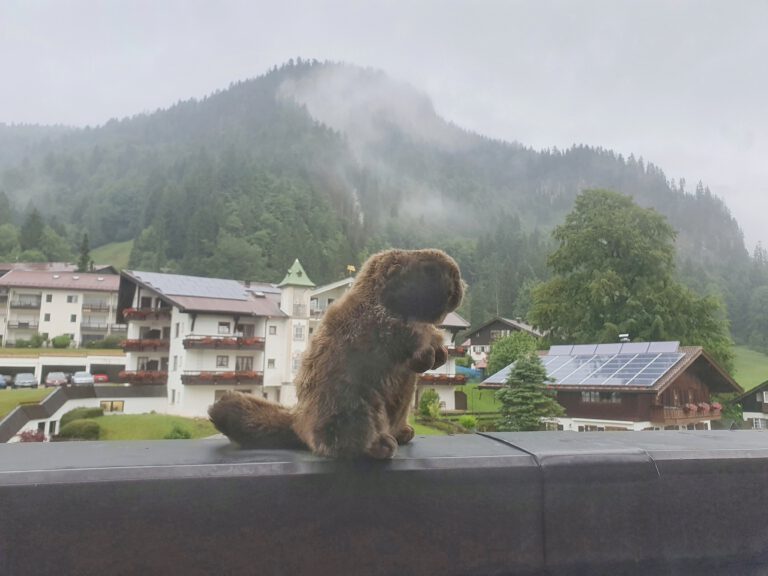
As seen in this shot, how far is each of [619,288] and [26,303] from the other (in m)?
34.3

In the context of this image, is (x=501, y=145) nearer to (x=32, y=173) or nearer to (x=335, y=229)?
(x=335, y=229)

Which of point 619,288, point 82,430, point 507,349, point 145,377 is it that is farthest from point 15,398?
point 619,288

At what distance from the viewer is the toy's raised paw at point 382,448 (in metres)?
1.07

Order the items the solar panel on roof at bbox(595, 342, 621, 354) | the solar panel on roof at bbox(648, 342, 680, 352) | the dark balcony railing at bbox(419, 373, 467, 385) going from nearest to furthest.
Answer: the solar panel on roof at bbox(648, 342, 680, 352) → the solar panel on roof at bbox(595, 342, 621, 354) → the dark balcony railing at bbox(419, 373, 467, 385)

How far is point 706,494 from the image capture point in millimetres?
1180

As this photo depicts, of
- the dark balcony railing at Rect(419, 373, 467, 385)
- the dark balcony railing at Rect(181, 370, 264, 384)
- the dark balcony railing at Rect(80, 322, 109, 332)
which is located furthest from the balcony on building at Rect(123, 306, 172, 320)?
the dark balcony railing at Rect(80, 322, 109, 332)

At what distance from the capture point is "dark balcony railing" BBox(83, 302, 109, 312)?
32781 millimetres

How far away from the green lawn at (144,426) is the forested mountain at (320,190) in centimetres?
666

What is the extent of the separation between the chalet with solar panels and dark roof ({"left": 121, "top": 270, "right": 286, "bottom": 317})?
9402 millimetres

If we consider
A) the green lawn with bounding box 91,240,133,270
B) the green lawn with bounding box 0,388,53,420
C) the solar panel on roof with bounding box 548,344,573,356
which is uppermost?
the green lawn with bounding box 91,240,133,270

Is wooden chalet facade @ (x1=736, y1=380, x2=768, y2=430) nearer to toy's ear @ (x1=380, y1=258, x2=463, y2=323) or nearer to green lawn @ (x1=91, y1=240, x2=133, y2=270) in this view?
toy's ear @ (x1=380, y1=258, x2=463, y2=323)

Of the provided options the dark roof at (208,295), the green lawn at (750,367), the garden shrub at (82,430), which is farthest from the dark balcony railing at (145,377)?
the green lawn at (750,367)

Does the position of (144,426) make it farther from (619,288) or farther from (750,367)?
(750,367)

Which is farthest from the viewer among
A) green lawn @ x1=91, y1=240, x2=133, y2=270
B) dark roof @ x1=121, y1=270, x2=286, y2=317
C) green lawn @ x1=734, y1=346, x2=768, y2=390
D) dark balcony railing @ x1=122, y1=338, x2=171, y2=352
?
green lawn @ x1=91, y1=240, x2=133, y2=270
